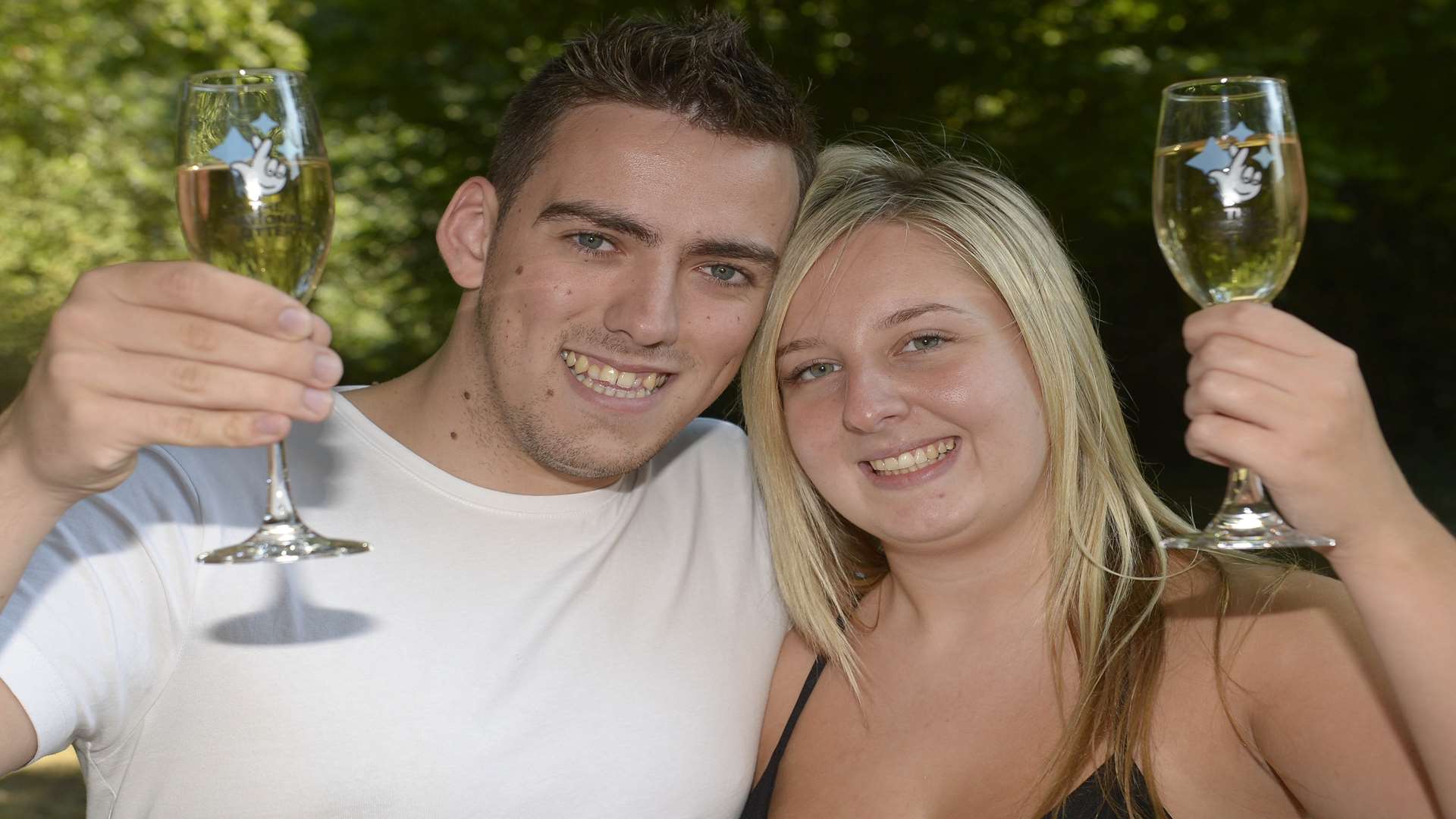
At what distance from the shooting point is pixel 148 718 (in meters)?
2.57

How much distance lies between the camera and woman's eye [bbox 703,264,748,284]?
120 inches

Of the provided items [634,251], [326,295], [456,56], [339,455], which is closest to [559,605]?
[339,455]

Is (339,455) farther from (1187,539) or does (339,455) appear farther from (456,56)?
(456,56)

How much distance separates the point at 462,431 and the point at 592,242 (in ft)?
1.72

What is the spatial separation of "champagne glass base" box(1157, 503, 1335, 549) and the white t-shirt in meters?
1.35

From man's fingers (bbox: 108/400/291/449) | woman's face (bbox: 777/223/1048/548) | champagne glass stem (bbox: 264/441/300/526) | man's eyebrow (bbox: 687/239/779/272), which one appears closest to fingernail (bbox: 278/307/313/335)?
man's fingers (bbox: 108/400/291/449)

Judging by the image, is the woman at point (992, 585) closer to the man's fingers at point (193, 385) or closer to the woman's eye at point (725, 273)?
the woman's eye at point (725, 273)

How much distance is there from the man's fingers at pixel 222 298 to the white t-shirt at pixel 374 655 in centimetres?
92

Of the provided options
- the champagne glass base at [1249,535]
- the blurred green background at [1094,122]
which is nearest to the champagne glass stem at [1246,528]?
the champagne glass base at [1249,535]

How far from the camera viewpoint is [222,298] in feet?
5.54

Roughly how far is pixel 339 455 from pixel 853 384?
1145 mm

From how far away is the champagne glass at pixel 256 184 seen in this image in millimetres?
1718

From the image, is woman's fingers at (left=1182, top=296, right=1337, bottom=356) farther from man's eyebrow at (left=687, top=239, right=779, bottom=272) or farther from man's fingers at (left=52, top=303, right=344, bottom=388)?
man's eyebrow at (left=687, top=239, right=779, bottom=272)

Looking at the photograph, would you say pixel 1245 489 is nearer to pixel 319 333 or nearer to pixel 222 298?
pixel 319 333
